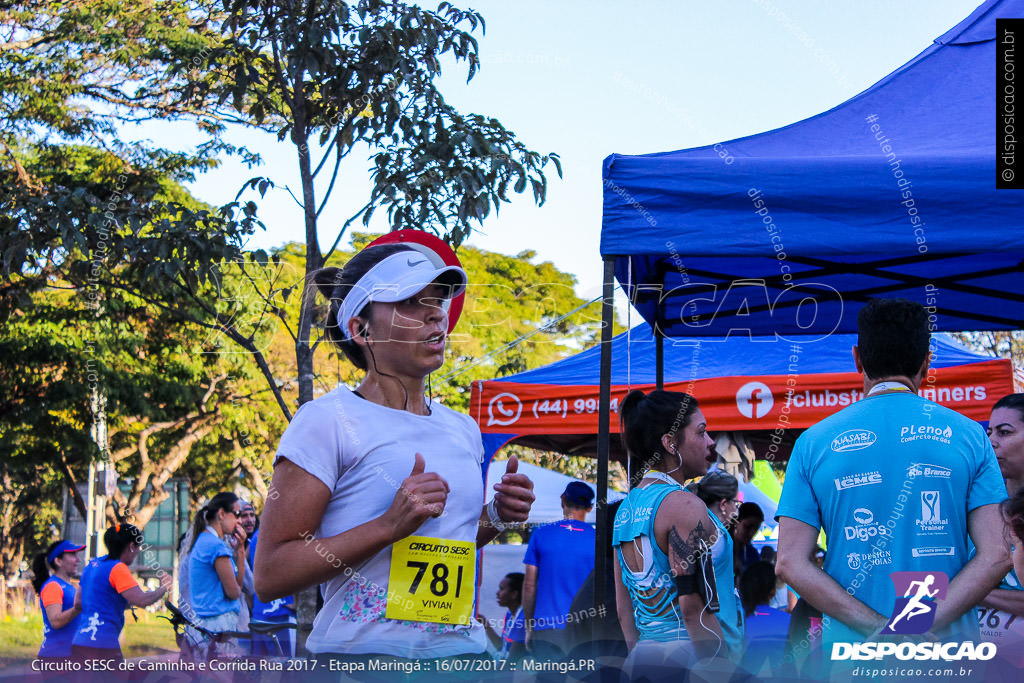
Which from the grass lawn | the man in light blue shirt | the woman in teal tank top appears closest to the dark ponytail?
the grass lawn

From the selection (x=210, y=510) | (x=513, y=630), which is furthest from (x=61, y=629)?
(x=513, y=630)

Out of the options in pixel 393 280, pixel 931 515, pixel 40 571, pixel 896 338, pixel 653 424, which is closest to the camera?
pixel 393 280

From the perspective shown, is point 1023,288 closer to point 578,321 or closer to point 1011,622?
point 1011,622

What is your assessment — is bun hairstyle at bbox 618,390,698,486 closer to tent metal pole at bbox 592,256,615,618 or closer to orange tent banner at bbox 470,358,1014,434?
tent metal pole at bbox 592,256,615,618

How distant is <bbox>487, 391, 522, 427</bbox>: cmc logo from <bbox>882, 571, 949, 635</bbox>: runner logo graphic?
4.07 metres

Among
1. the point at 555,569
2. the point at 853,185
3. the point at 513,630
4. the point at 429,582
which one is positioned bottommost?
the point at 513,630

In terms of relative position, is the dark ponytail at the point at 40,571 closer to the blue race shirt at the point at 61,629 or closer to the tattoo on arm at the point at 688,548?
the blue race shirt at the point at 61,629

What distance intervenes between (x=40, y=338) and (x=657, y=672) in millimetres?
14658

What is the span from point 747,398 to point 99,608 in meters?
4.25

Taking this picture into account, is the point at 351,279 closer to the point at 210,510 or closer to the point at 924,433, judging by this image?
the point at 924,433

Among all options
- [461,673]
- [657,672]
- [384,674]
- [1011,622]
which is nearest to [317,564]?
[384,674]

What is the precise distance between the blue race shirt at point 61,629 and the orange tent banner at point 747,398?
2.91 meters

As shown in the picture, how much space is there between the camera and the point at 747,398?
19.3 ft

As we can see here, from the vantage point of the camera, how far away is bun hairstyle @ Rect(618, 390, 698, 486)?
3201mm
